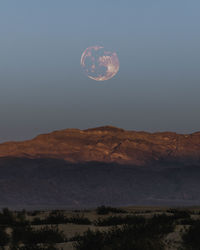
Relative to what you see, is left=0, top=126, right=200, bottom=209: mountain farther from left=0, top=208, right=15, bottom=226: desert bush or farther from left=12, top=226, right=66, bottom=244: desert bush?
left=12, top=226, right=66, bottom=244: desert bush

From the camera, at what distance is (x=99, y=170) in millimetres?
125500

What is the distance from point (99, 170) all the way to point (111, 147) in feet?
57.5

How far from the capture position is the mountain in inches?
4422

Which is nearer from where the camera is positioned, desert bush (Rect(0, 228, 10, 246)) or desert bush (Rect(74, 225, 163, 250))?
desert bush (Rect(74, 225, 163, 250))

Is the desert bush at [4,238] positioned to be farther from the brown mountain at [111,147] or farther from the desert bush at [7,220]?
the brown mountain at [111,147]

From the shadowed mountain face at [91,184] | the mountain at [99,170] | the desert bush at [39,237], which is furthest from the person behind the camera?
the mountain at [99,170]

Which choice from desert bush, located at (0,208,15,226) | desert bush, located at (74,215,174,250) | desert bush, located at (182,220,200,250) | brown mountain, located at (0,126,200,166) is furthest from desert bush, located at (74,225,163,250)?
brown mountain, located at (0,126,200,166)

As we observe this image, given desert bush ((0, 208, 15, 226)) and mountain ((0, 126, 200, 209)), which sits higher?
mountain ((0, 126, 200, 209))

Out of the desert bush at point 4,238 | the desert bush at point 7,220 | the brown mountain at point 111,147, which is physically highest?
the brown mountain at point 111,147

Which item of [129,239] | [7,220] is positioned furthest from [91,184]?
[129,239]

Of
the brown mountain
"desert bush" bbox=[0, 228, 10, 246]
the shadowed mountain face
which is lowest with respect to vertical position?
→ "desert bush" bbox=[0, 228, 10, 246]

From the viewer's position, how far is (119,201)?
111m

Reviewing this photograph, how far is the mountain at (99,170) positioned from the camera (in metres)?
112

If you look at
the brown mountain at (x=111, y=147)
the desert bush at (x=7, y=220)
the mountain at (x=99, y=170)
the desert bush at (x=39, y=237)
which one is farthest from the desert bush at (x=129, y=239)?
the brown mountain at (x=111, y=147)
